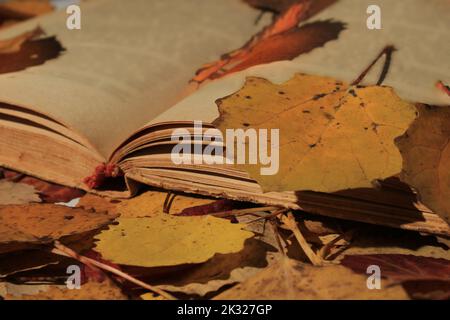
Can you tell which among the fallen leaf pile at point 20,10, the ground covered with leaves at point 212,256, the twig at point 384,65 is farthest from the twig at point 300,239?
the fallen leaf pile at point 20,10

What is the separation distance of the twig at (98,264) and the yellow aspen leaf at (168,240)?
2cm

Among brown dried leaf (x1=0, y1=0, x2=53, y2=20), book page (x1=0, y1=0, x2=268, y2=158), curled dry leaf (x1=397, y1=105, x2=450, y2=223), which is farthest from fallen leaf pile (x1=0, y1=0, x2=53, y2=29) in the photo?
curled dry leaf (x1=397, y1=105, x2=450, y2=223)

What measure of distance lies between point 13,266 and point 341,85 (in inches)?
18.6

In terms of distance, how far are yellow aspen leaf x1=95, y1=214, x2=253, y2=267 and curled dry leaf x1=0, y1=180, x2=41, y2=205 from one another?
22 cm

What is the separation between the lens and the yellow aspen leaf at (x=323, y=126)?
64cm

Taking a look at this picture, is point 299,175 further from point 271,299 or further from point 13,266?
point 13,266

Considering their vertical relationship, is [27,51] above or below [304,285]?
above

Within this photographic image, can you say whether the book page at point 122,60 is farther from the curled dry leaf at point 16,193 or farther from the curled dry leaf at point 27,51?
the curled dry leaf at point 16,193

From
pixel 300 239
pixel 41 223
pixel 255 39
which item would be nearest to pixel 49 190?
pixel 41 223

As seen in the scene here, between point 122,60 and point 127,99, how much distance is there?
131mm

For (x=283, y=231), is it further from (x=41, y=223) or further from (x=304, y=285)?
(x=41, y=223)

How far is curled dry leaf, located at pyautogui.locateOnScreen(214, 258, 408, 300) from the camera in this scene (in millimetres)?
552

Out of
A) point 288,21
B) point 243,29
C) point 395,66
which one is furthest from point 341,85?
point 243,29

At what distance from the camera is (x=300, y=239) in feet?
2.30
